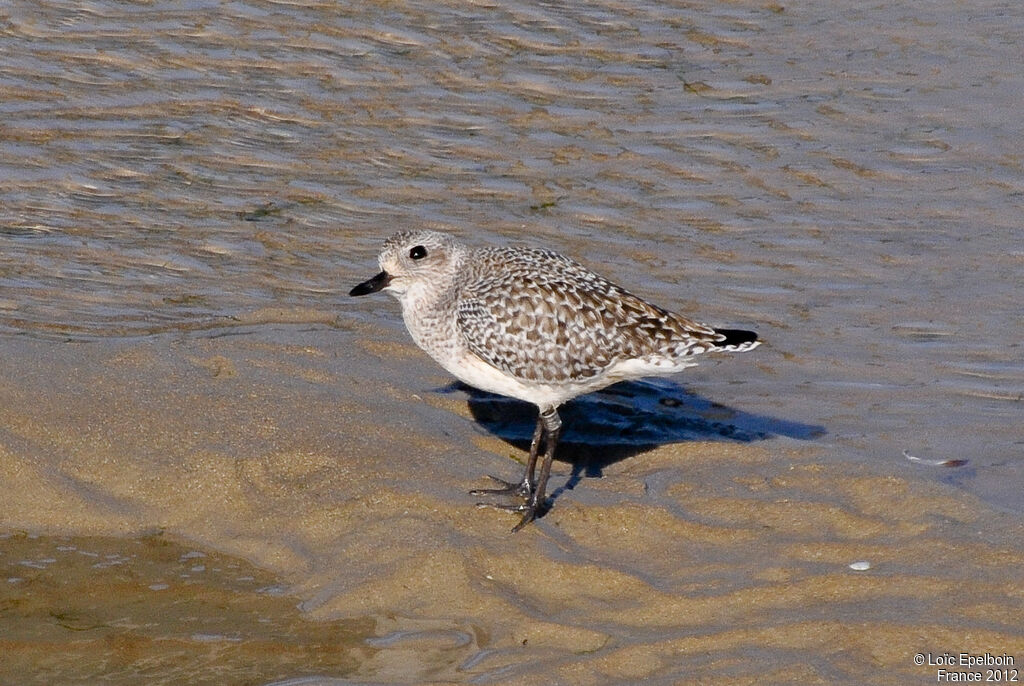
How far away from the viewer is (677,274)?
10984 millimetres

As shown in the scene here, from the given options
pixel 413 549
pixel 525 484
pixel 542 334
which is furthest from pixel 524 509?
pixel 542 334

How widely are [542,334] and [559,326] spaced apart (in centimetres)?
11

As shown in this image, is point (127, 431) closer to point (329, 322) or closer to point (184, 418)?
point (184, 418)

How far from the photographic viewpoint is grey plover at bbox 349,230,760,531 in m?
7.89

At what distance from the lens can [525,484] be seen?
7895mm

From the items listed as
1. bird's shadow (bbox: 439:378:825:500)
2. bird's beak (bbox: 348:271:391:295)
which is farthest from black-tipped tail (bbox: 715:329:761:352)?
bird's beak (bbox: 348:271:391:295)

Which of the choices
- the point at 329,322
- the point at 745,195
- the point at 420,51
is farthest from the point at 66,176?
the point at 745,195

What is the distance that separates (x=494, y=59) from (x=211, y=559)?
910 centimetres

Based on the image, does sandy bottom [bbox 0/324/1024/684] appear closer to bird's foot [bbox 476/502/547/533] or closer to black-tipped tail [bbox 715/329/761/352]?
bird's foot [bbox 476/502/547/533]

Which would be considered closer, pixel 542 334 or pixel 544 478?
pixel 544 478

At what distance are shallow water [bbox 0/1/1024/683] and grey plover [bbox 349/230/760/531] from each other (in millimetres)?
554

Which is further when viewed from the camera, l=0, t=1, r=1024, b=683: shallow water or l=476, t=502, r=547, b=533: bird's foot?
l=476, t=502, r=547, b=533: bird's foot

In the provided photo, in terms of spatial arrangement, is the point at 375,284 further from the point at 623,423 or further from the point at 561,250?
the point at 561,250

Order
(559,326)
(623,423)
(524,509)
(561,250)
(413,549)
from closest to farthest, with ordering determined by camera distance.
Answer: (413,549)
(524,509)
(559,326)
(623,423)
(561,250)
